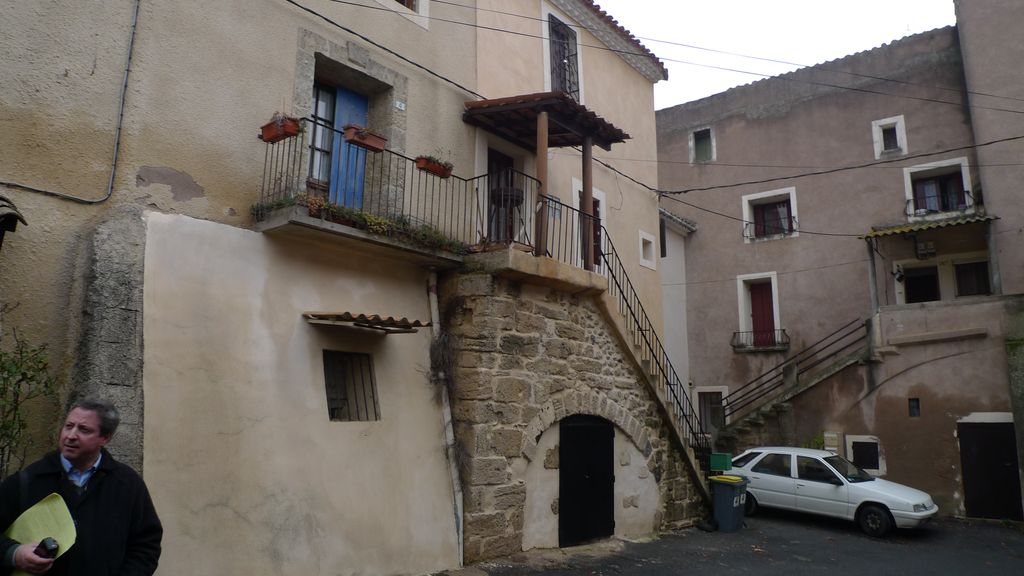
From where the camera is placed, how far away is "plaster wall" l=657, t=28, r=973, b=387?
56.1ft

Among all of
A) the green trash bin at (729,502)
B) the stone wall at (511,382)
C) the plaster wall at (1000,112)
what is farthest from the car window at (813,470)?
the plaster wall at (1000,112)

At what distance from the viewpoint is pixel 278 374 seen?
6395 millimetres

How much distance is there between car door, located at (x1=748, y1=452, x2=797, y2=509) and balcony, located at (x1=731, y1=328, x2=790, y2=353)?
595 centimetres

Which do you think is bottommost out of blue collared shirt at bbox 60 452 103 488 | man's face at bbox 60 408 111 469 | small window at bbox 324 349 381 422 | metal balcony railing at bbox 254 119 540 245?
blue collared shirt at bbox 60 452 103 488

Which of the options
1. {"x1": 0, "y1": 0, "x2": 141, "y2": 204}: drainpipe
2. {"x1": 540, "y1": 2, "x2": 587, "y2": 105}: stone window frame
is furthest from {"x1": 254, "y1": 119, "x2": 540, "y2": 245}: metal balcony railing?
{"x1": 540, "y1": 2, "x2": 587, "y2": 105}: stone window frame

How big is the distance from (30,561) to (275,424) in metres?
3.52

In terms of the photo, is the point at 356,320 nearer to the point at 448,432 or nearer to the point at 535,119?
the point at 448,432

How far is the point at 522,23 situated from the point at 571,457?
6.41 m

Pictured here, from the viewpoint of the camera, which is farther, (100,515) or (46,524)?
(100,515)

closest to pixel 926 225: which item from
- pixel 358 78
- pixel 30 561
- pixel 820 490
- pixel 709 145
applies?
pixel 709 145

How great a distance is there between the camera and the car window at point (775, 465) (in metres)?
12.6

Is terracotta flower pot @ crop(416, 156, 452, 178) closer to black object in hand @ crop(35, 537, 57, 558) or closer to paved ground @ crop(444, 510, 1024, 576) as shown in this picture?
paved ground @ crop(444, 510, 1024, 576)

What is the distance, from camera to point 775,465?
12742 mm

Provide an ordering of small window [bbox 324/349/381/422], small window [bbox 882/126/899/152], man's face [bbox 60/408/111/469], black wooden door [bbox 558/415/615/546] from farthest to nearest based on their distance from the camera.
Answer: small window [bbox 882/126/899/152] < black wooden door [bbox 558/415/615/546] < small window [bbox 324/349/381/422] < man's face [bbox 60/408/111/469]
